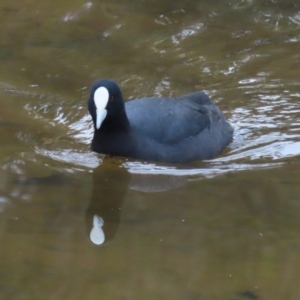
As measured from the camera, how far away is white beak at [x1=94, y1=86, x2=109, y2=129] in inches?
229

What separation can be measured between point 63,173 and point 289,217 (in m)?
1.85

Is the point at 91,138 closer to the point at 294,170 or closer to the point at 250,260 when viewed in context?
the point at 294,170

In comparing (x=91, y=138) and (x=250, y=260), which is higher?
(x=250, y=260)

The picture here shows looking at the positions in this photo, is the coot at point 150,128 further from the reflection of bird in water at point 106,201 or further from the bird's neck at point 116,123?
the reflection of bird in water at point 106,201

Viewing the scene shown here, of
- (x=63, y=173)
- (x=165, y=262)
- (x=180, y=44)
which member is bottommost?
(x=180, y=44)

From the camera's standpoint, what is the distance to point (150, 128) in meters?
6.20

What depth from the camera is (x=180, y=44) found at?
8984 mm

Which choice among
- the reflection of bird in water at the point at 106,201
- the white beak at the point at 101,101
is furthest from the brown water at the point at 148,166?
the white beak at the point at 101,101

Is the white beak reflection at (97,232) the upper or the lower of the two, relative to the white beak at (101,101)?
lower

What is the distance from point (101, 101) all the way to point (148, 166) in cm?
66

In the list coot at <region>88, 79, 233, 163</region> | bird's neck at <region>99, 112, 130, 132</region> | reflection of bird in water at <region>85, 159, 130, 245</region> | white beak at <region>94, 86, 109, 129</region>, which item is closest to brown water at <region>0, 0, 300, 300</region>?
reflection of bird in water at <region>85, 159, 130, 245</region>

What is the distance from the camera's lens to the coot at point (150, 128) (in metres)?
5.94

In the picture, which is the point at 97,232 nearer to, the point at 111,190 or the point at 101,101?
the point at 111,190

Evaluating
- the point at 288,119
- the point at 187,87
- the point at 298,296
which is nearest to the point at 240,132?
the point at 288,119
